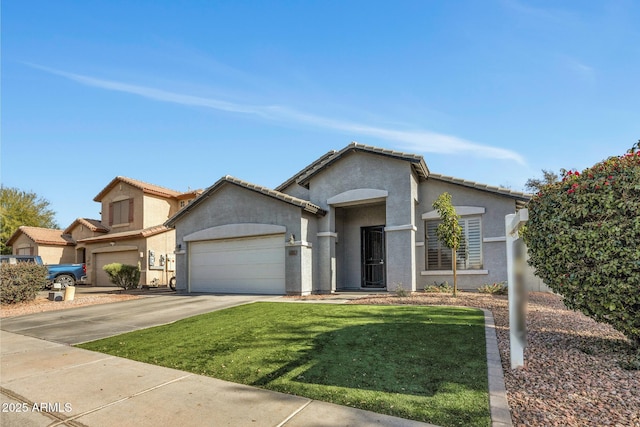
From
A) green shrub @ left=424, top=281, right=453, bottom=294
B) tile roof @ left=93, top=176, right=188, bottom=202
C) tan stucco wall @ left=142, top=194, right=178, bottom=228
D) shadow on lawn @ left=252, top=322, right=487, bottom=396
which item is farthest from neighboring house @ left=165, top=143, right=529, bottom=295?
tile roof @ left=93, top=176, right=188, bottom=202

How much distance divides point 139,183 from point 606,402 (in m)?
27.1

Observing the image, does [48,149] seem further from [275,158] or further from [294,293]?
[294,293]

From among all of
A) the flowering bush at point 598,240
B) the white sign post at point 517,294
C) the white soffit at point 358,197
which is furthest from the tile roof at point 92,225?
the flowering bush at point 598,240

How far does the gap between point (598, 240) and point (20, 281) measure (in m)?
17.5

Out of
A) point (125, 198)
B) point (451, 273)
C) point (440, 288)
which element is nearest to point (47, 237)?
point (125, 198)

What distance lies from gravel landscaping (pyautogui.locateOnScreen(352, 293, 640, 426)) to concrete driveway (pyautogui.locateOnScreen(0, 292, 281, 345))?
800 centimetres

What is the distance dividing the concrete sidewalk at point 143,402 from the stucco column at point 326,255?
30.8ft

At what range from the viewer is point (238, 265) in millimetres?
15602

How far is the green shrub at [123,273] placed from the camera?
18.4 meters

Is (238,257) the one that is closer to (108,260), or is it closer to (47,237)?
(108,260)

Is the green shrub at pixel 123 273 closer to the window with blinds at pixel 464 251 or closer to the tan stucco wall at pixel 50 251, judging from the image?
the tan stucco wall at pixel 50 251

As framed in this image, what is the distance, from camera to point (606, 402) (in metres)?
3.63

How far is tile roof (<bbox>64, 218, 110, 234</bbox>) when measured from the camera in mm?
26748

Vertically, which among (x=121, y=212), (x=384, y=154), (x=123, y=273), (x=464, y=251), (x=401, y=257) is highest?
(x=384, y=154)
